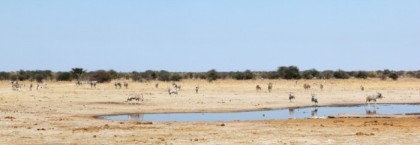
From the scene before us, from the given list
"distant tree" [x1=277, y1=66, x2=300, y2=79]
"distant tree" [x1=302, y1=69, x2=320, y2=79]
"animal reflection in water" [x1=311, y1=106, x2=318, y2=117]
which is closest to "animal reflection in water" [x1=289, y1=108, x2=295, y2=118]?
"animal reflection in water" [x1=311, y1=106, x2=318, y2=117]

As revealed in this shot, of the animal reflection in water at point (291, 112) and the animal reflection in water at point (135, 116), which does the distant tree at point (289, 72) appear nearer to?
the animal reflection in water at point (291, 112)

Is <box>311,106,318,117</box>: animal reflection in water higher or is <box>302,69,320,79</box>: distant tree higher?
<box>302,69,320,79</box>: distant tree

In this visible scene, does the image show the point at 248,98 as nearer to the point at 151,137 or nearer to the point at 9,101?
the point at 9,101

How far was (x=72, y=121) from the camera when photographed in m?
30.1

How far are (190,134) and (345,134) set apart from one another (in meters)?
4.78

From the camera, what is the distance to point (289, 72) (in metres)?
101

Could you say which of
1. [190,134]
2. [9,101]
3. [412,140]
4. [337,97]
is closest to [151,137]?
[190,134]

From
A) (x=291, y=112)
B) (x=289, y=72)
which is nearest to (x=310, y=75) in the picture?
(x=289, y=72)

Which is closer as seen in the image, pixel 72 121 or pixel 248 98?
pixel 72 121

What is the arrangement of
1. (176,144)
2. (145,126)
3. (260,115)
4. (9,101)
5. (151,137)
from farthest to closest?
(9,101) → (260,115) → (145,126) → (151,137) → (176,144)

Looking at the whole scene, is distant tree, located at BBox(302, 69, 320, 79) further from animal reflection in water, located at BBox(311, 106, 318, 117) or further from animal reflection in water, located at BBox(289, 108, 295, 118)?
animal reflection in water, located at BBox(289, 108, 295, 118)

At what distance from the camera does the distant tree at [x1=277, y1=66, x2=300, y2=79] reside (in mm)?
98537

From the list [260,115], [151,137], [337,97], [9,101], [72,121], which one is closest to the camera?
[151,137]

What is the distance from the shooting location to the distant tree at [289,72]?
9854 cm
